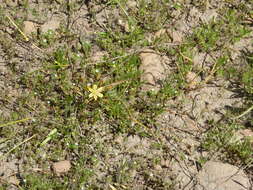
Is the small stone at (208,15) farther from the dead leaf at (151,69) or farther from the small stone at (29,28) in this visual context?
the small stone at (29,28)

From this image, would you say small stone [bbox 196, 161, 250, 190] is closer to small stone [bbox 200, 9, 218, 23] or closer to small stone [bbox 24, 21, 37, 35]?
small stone [bbox 200, 9, 218, 23]

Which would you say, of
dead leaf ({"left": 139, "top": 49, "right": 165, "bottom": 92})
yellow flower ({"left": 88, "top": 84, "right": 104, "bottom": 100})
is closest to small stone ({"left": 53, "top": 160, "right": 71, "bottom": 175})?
yellow flower ({"left": 88, "top": 84, "right": 104, "bottom": 100})

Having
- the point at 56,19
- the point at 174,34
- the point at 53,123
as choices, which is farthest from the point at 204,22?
the point at 53,123

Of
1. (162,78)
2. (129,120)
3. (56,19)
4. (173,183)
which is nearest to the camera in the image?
(173,183)

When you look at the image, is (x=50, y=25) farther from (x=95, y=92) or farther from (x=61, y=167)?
(x=61, y=167)

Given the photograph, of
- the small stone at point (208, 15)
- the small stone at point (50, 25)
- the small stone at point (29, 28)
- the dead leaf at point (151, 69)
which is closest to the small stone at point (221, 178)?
the dead leaf at point (151, 69)

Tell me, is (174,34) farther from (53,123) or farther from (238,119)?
(53,123)
